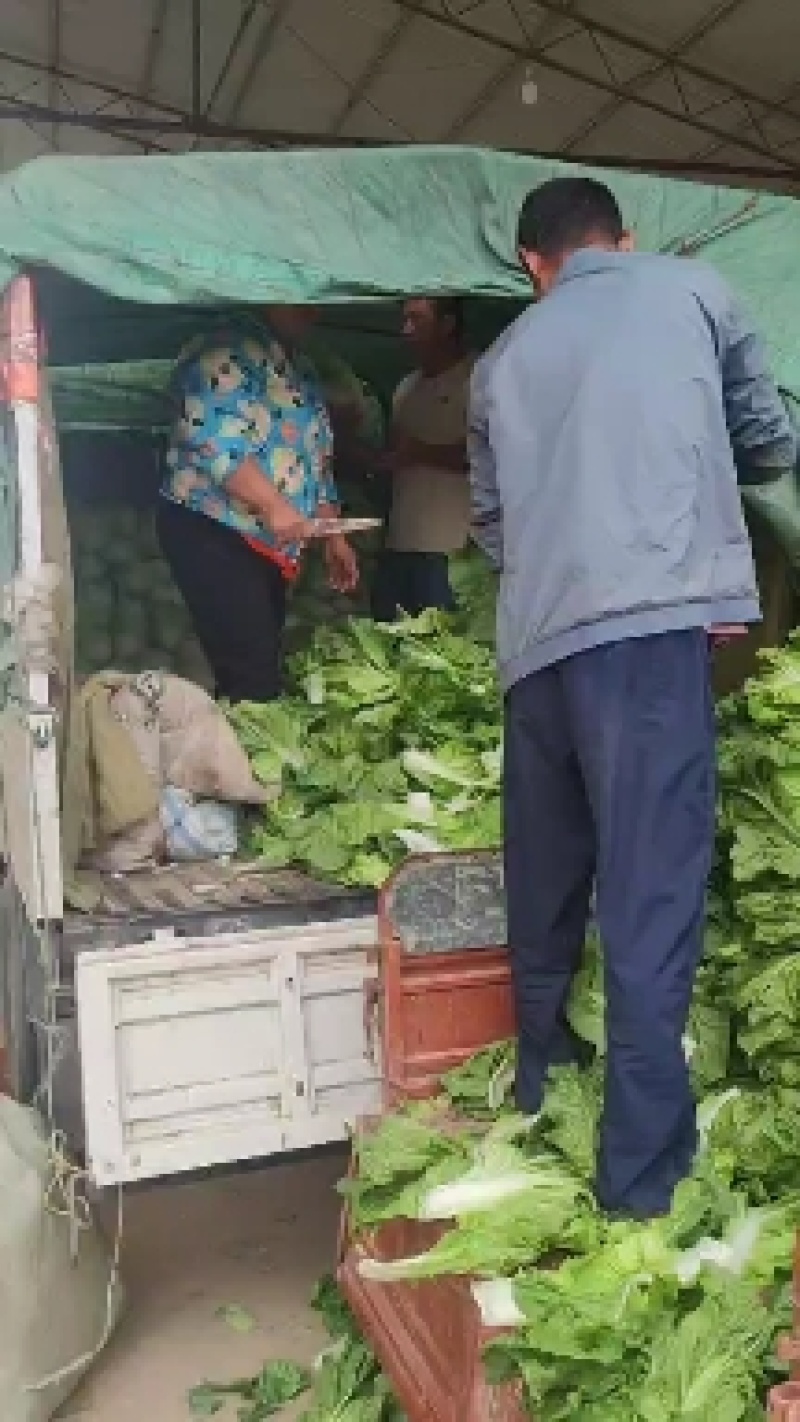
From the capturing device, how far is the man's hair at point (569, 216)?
3.03m

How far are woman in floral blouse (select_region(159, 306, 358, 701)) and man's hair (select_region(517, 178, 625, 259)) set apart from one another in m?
1.43

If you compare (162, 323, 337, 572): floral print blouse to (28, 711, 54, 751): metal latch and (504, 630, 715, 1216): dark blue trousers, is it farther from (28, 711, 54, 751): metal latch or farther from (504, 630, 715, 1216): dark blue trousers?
(504, 630, 715, 1216): dark blue trousers

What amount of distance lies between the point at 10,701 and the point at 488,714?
1.35m

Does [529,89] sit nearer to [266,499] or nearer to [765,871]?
[266,499]

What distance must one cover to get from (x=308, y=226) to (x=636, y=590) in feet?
4.82

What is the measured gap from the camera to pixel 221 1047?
11.2ft

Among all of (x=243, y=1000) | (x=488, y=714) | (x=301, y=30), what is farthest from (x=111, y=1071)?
(x=301, y=30)

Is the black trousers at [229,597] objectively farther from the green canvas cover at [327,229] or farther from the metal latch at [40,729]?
the metal latch at [40,729]

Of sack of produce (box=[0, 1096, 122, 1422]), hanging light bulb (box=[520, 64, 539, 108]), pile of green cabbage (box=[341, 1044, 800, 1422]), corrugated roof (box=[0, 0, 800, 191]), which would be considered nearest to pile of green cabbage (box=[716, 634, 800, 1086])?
pile of green cabbage (box=[341, 1044, 800, 1422])

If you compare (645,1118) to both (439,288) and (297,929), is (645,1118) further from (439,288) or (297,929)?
(439,288)

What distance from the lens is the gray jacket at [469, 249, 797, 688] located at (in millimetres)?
2725

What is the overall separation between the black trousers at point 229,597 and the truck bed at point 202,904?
3.34 feet

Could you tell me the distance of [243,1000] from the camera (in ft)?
11.3

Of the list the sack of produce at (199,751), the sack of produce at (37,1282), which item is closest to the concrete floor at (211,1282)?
the sack of produce at (37,1282)
